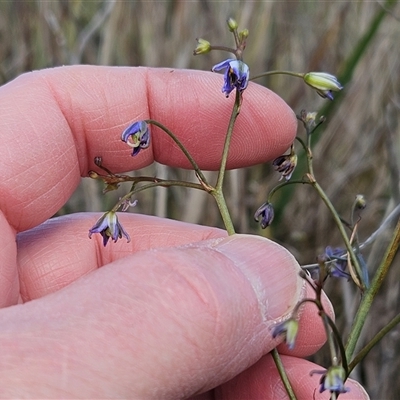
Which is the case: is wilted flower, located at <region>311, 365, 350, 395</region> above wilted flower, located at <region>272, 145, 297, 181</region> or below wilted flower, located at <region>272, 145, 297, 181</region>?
below

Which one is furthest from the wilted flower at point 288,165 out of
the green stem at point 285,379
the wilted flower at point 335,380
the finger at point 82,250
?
the wilted flower at point 335,380

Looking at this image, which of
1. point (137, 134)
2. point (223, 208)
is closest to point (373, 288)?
point (223, 208)

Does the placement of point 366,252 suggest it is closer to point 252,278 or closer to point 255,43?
point 255,43

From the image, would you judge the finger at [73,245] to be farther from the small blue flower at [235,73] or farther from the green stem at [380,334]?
the green stem at [380,334]

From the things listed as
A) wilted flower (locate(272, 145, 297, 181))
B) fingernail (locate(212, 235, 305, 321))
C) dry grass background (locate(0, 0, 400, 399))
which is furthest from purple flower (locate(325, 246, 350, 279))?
dry grass background (locate(0, 0, 400, 399))

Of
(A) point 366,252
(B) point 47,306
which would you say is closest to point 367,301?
(B) point 47,306

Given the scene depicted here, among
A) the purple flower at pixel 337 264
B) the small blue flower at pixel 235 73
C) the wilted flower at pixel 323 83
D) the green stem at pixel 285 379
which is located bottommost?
the green stem at pixel 285 379

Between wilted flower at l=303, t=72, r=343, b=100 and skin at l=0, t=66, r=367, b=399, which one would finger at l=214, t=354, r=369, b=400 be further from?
wilted flower at l=303, t=72, r=343, b=100

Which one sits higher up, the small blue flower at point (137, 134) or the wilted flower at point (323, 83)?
the wilted flower at point (323, 83)
